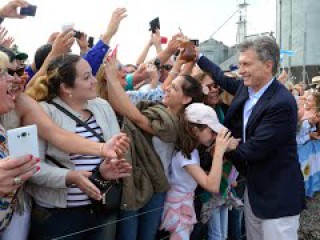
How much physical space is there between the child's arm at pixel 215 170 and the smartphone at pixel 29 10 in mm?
2006

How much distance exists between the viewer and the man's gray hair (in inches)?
113

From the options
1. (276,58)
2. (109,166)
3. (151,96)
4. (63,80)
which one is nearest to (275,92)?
(276,58)

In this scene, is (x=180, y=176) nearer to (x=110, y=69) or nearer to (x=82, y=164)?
(x=82, y=164)

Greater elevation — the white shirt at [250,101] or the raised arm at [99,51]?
the raised arm at [99,51]

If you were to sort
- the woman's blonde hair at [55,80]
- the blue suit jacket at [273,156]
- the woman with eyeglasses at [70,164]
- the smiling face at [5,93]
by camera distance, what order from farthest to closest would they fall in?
the blue suit jacket at [273,156] → the woman's blonde hair at [55,80] → the woman with eyeglasses at [70,164] → the smiling face at [5,93]

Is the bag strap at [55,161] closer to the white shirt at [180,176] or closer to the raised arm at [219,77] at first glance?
the white shirt at [180,176]

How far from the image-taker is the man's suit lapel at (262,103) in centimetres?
283

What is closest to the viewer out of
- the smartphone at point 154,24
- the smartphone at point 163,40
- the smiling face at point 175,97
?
the smiling face at point 175,97

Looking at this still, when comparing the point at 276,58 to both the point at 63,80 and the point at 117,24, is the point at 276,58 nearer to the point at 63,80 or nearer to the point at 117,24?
the point at 117,24

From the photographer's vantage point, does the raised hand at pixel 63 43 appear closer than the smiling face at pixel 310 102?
Yes

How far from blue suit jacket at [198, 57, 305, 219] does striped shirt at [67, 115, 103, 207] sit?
45.2 inches

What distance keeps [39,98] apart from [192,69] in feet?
6.05

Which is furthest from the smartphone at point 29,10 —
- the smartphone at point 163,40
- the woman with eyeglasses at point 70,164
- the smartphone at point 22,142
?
the smartphone at point 22,142

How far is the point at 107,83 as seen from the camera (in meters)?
2.87
